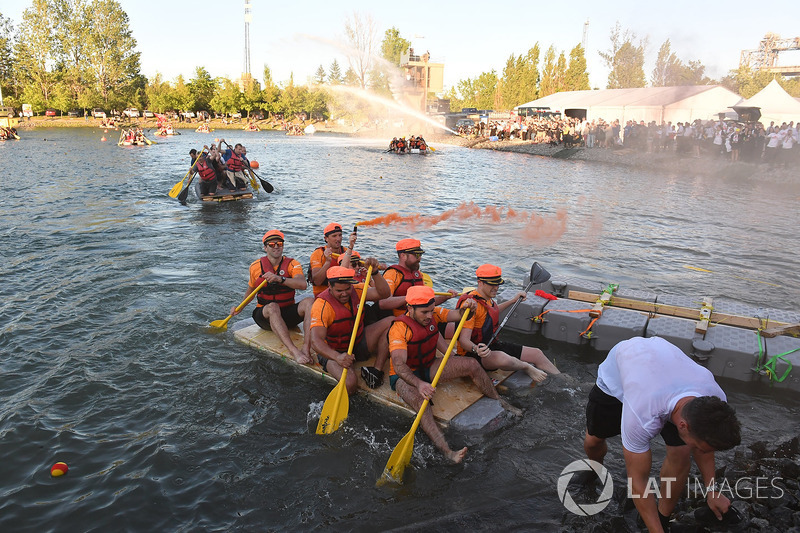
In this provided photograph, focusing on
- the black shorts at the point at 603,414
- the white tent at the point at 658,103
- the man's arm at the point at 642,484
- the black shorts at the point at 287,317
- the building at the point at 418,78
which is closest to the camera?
the man's arm at the point at 642,484

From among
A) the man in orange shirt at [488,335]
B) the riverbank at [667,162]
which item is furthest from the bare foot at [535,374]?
the riverbank at [667,162]

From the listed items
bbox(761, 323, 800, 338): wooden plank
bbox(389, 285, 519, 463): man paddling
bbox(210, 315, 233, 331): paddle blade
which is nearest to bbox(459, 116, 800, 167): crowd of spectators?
bbox(761, 323, 800, 338): wooden plank

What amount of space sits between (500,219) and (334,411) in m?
15.0

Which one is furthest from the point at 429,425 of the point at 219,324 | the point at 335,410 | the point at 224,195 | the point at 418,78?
the point at 418,78

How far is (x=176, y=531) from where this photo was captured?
4.99 metres

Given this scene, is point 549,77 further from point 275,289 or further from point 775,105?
point 275,289

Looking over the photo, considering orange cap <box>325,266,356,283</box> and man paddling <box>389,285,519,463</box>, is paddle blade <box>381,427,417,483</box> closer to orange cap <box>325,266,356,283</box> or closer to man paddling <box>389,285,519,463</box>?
man paddling <box>389,285,519,463</box>

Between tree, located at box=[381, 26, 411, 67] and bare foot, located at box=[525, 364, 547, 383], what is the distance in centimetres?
10308

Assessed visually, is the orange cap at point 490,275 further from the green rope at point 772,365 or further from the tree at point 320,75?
the tree at point 320,75

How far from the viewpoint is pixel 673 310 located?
834 centimetres

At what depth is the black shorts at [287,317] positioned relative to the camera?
8.20 metres

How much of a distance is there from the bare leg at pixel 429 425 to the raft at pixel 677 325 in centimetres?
335

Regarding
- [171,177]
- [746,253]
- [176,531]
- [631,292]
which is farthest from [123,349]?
[171,177]

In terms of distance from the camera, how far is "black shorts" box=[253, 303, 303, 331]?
26.9ft
